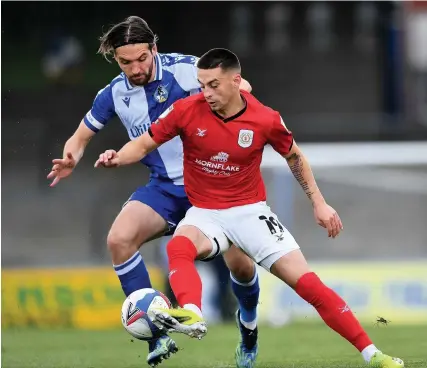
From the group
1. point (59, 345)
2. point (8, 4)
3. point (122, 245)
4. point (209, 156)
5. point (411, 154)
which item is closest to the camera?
point (209, 156)

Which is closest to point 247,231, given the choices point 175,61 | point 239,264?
point 239,264

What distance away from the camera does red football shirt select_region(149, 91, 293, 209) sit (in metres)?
6.75

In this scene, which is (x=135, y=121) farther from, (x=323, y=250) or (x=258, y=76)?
(x=258, y=76)

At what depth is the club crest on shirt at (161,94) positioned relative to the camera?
7473 mm

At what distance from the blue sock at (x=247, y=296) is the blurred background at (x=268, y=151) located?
4653 millimetres

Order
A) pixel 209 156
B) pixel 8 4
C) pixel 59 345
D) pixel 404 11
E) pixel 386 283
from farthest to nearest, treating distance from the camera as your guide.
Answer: pixel 404 11, pixel 8 4, pixel 386 283, pixel 59 345, pixel 209 156

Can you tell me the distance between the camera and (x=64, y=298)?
44.5 ft

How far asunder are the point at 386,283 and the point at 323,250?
7.33 feet

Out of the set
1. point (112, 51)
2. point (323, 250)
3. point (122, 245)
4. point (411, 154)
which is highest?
point (112, 51)

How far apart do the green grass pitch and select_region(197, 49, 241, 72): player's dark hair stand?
7.25 feet

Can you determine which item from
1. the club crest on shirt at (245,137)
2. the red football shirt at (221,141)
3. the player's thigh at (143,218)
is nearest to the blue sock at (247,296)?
the player's thigh at (143,218)

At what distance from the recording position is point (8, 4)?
24.6 meters

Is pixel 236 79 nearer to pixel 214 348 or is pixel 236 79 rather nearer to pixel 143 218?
pixel 143 218

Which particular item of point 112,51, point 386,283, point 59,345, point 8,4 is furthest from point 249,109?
point 8,4
